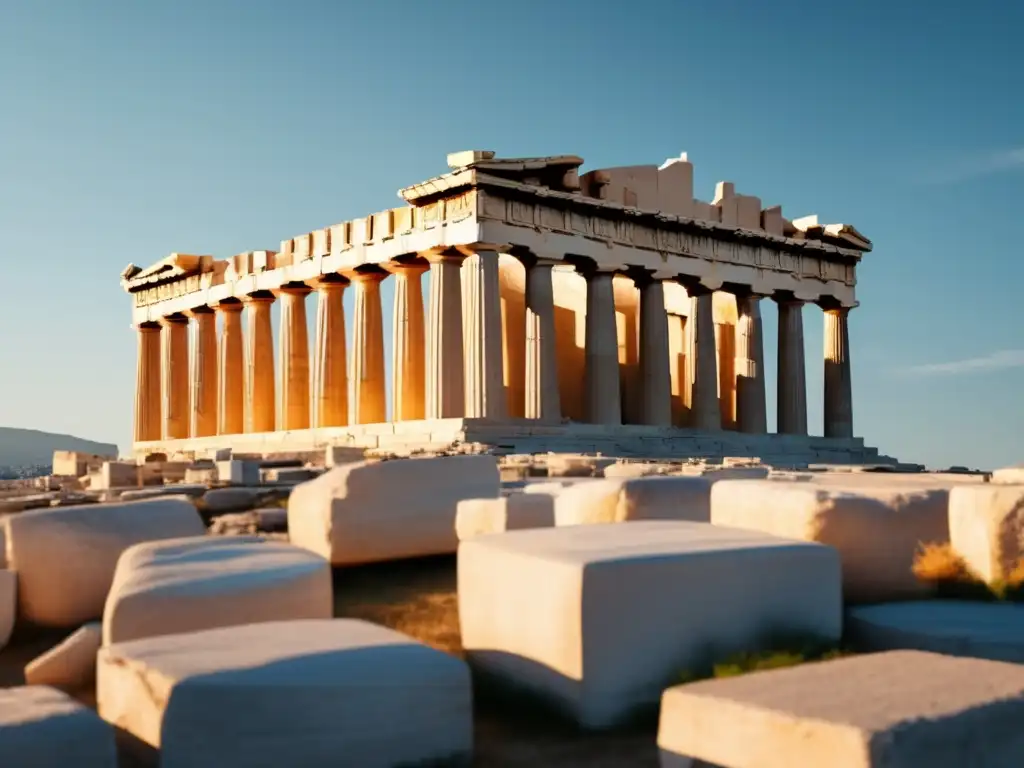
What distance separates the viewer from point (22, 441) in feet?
469

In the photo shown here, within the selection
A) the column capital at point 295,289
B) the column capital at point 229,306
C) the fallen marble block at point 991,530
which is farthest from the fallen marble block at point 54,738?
the column capital at point 229,306

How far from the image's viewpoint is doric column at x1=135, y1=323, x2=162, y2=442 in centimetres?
4550

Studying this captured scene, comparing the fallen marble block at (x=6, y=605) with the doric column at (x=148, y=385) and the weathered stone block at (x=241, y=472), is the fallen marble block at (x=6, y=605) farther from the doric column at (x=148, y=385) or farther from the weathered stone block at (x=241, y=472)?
the doric column at (x=148, y=385)

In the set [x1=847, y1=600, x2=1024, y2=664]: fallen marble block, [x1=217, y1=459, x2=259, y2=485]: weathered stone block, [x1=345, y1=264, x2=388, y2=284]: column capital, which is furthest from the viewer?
[x1=345, y1=264, x2=388, y2=284]: column capital

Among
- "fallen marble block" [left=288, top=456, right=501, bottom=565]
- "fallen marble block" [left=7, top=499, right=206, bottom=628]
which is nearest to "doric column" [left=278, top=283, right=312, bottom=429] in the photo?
"fallen marble block" [left=288, top=456, right=501, bottom=565]

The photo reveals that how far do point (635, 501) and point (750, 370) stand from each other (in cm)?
3133

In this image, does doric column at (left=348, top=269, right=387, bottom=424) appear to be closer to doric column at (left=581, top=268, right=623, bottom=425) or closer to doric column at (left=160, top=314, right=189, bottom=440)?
doric column at (left=581, top=268, right=623, bottom=425)

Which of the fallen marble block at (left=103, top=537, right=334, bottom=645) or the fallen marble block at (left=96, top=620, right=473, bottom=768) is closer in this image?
the fallen marble block at (left=96, top=620, right=473, bottom=768)

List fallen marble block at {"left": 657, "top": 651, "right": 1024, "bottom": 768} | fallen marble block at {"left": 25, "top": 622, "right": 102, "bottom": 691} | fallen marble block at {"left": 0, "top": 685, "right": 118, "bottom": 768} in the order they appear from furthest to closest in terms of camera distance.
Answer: fallen marble block at {"left": 25, "top": 622, "right": 102, "bottom": 691} < fallen marble block at {"left": 0, "top": 685, "right": 118, "bottom": 768} < fallen marble block at {"left": 657, "top": 651, "right": 1024, "bottom": 768}

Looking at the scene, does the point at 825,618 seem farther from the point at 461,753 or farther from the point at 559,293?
the point at 559,293

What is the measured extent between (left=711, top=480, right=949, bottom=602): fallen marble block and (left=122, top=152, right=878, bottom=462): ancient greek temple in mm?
19445

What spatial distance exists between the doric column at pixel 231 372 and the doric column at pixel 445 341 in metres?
13.2

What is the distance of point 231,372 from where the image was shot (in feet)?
133

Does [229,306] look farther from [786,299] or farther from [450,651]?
[450,651]
